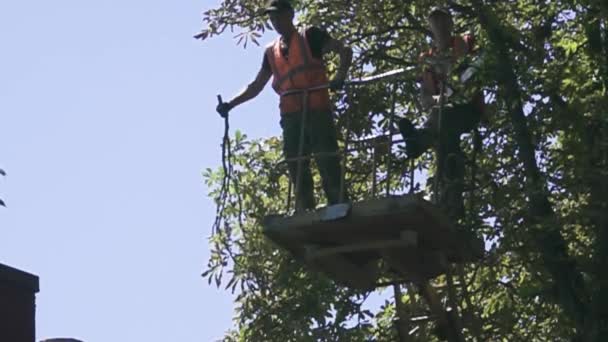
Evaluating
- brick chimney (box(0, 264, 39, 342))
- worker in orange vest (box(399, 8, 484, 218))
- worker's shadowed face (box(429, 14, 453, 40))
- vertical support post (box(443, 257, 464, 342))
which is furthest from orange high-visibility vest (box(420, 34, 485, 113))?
brick chimney (box(0, 264, 39, 342))

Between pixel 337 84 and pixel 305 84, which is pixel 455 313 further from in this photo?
Result: pixel 337 84

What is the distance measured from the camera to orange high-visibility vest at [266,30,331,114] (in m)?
15.8

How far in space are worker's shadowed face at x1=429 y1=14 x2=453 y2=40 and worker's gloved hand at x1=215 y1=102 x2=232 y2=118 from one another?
1851 millimetres

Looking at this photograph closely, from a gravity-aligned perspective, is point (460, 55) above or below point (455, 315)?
above

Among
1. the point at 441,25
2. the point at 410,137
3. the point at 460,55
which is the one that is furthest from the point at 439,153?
the point at 441,25

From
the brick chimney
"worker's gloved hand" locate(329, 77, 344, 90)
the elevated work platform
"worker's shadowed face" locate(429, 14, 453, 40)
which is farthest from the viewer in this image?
"worker's shadowed face" locate(429, 14, 453, 40)

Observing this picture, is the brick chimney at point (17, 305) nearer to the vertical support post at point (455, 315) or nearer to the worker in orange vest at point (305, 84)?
the worker in orange vest at point (305, 84)

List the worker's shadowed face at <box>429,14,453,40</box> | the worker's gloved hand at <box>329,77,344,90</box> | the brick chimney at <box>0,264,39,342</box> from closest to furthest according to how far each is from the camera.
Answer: the brick chimney at <box>0,264,39,342</box> → the worker's gloved hand at <box>329,77,344,90</box> → the worker's shadowed face at <box>429,14,453,40</box>

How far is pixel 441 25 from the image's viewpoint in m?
16.1

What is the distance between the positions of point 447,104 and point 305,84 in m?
1.26

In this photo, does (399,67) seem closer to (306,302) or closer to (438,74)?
(306,302)

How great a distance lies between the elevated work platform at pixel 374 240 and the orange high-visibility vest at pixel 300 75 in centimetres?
98

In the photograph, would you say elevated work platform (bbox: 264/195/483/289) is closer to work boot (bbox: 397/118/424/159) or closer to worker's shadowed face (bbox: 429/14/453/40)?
work boot (bbox: 397/118/424/159)

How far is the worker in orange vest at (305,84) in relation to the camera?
1577 cm
